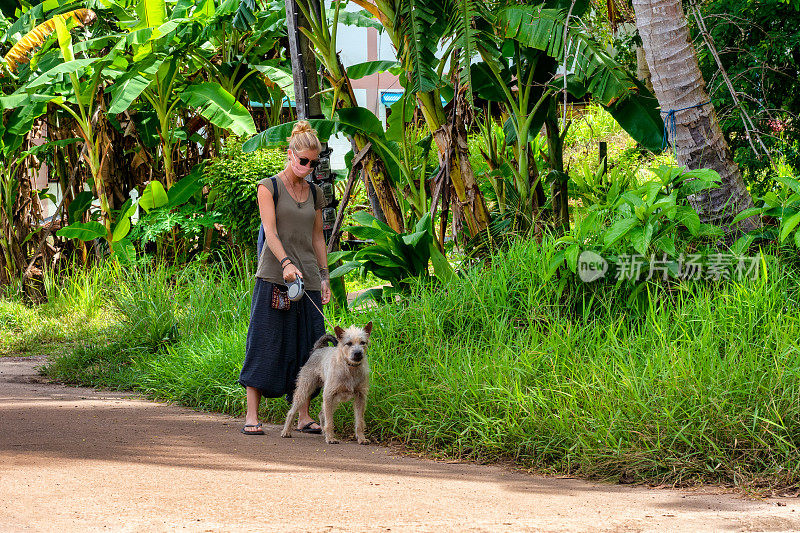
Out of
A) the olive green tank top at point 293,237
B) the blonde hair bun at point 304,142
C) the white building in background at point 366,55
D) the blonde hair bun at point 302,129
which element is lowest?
the olive green tank top at point 293,237

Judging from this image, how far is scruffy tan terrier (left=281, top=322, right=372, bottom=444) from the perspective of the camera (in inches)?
207

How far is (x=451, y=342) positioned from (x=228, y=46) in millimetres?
6864

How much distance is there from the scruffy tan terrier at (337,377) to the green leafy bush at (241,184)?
4646 millimetres

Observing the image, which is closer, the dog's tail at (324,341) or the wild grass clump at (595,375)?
the wild grass clump at (595,375)

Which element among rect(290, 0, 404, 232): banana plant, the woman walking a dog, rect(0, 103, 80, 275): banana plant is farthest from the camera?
rect(0, 103, 80, 275): banana plant

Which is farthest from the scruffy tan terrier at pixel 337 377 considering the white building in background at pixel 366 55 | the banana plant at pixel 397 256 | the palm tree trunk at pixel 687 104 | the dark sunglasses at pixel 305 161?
the white building in background at pixel 366 55

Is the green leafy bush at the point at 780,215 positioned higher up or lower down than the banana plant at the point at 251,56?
lower down

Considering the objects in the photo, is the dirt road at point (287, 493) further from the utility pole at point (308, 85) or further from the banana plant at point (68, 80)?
the banana plant at point (68, 80)

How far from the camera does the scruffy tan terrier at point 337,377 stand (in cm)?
527

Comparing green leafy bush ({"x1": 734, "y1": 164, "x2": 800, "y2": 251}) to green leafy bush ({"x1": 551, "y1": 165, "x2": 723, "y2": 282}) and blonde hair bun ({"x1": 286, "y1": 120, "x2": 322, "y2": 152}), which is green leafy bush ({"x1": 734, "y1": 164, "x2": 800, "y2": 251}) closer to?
green leafy bush ({"x1": 551, "y1": 165, "x2": 723, "y2": 282})

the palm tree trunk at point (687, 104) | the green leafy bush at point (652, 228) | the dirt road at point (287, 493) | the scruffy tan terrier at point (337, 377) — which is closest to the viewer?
the dirt road at point (287, 493)

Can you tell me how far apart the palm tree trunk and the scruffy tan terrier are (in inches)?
108

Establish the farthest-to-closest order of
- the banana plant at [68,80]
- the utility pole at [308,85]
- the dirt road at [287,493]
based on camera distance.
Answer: the banana plant at [68,80] < the utility pole at [308,85] < the dirt road at [287,493]

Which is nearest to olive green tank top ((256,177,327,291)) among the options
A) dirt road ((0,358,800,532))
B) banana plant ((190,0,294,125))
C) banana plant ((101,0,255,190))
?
dirt road ((0,358,800,532))
